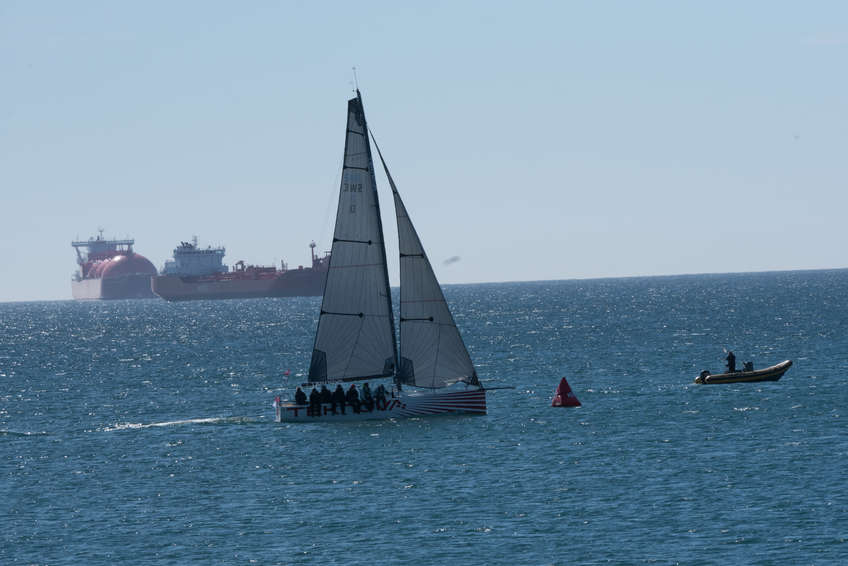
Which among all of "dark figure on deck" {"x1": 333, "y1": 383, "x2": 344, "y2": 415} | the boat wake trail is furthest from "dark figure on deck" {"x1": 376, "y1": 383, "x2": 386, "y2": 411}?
the boat wake trail

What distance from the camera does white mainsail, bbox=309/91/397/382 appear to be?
168ft

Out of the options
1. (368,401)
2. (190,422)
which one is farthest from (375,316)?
(190,422)

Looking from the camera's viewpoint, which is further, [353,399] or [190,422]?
[190,422]

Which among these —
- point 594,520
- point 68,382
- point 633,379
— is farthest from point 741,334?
point 594,520

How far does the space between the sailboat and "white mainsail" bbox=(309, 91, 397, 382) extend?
39 millimetres

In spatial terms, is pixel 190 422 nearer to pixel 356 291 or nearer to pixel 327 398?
pixel 327 398

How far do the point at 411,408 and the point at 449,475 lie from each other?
11.3m

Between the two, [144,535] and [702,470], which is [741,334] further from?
[144,535]

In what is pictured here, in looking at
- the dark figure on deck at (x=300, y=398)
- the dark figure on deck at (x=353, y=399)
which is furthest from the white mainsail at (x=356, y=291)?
the dark figure on deck at (x=300, y=398)

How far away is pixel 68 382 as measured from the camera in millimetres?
84375

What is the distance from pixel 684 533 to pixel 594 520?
268cm

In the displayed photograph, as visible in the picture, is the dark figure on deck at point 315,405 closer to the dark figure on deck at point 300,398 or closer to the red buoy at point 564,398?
the dark figure on deck at point 300,398

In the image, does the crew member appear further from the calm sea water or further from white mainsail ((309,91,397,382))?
the calm sea water

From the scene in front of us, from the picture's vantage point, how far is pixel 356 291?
51.8 meters
